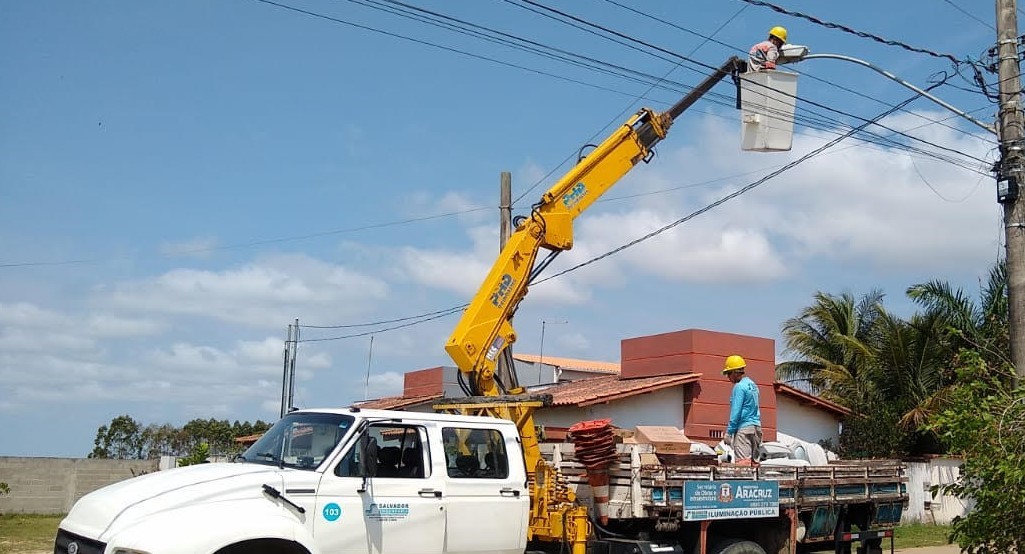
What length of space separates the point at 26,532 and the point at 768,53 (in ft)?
62.0

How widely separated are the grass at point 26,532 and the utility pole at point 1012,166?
53.3 feet

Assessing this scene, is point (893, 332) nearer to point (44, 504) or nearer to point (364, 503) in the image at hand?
point (364, 503)

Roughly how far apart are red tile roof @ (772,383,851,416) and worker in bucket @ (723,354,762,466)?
531 inches

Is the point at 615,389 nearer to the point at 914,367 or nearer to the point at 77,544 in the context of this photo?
the point at 914,367

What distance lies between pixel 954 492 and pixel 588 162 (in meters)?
6.10

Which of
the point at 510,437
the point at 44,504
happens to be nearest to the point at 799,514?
the point at 510,437

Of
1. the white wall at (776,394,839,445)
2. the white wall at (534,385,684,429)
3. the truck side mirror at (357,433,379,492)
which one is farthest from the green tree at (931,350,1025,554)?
the white wall at (776,394,839,445)

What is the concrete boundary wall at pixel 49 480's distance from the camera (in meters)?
26.6

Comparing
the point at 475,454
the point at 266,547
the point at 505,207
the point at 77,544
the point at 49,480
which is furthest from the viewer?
the point at 49,480

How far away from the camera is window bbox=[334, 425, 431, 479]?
7828 mm

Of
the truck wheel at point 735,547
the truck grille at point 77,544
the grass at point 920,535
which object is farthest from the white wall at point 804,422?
the truck grille at point 77,544

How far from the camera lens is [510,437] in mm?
8953

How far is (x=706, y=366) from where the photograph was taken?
22344 mm

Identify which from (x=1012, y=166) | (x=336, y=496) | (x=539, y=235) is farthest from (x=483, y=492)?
(x=1012, y=166)
